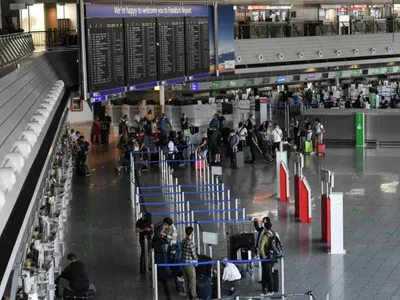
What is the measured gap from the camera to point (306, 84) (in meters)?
→ 45.6

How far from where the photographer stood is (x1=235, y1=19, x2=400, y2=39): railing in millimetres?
37312

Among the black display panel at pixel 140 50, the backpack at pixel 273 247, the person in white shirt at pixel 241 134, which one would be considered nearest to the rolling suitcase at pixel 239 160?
the person in white shirt at pixel 241 134

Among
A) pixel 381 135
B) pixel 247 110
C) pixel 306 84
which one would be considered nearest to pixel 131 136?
pixel 381 135

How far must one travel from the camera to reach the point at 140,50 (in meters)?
21.2

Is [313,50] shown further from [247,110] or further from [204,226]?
[204,226]

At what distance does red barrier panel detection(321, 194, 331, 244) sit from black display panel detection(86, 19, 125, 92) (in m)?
5.05

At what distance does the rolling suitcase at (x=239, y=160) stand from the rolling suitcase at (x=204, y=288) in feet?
42.6

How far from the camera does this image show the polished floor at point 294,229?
14.2 metres

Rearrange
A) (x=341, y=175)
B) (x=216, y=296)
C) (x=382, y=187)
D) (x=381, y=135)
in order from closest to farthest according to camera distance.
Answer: (x=216, y=296) → (x=382, y=187) → (x=341, y=175) → (x=381, y=135)

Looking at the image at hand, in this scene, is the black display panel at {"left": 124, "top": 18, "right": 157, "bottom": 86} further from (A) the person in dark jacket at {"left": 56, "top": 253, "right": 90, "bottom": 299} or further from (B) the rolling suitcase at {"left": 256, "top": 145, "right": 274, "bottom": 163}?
(A) the person in dark jacket at {"left": 56, "top": 253, "right": 90, "bottom": 299}

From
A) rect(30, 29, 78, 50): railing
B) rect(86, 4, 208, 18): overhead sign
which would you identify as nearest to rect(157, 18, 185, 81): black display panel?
rect(86, 4, 208, 18): overhead sign

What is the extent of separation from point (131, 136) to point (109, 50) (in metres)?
7.45

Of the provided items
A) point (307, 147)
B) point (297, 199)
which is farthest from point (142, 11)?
point (307, 147)

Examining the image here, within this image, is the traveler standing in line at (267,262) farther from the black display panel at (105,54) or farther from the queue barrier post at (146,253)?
the black display panel at (105,54)
